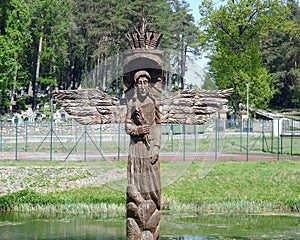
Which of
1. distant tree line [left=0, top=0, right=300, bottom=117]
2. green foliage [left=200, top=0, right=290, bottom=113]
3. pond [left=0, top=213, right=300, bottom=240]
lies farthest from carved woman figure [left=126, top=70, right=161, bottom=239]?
green foliage [left=200, top=0, right=290, bottom=113]

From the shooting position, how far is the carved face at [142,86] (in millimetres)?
9727

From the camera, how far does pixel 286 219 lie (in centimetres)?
1781

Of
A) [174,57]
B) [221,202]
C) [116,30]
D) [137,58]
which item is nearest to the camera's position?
[137,58]

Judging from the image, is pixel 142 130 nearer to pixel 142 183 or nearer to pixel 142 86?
pixel 142 86

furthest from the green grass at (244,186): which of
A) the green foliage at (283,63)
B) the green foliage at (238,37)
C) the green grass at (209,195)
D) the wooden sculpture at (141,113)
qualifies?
the green foliage at (283,63)

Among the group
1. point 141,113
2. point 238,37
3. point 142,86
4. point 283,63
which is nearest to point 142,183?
point 141,113

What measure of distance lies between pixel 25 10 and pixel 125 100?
3963 centimetres

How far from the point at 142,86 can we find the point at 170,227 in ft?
23.5

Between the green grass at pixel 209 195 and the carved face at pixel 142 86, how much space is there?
24.8ft

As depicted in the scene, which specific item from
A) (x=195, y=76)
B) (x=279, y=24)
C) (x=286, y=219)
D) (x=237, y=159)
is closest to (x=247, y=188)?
(x=286, y=219)

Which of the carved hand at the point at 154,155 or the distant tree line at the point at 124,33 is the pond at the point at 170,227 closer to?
the carved hand at the point at 154,155

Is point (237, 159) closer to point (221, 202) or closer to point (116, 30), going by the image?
point (221, 202)

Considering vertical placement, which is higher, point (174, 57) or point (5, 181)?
point (174, 57)

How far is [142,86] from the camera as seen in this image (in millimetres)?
9742
